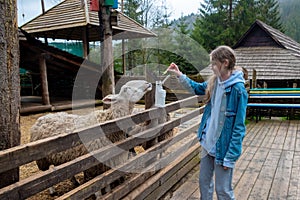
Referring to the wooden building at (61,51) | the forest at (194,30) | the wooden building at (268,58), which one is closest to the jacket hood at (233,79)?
the wooden building at (61,51)

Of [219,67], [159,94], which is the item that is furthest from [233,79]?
[159,94]

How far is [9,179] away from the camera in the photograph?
1808 millimetres

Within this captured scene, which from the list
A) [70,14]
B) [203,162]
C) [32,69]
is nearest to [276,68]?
[70,14]

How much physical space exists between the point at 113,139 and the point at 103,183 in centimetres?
57

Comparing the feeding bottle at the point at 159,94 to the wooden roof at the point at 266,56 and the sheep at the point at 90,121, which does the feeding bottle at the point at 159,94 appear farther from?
the wooden roof at the point at 266,56

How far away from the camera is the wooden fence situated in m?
1.68

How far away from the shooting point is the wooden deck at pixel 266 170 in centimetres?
315

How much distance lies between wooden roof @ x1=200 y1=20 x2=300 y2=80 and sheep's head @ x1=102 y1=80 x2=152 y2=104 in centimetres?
1162

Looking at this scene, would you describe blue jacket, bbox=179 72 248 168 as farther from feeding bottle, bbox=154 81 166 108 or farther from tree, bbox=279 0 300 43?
tree, bbox=279 0 300 43

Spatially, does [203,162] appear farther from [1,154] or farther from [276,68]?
[276,68]

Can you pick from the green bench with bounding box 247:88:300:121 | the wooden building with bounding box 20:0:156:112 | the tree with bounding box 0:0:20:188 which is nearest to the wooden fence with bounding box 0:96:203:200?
the tree with bounding box 0:0:20:188

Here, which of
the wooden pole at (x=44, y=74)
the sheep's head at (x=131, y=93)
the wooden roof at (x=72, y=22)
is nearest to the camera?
the sheep's head at (x=131, y=93)

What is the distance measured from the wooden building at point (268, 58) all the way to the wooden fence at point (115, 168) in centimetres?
1095

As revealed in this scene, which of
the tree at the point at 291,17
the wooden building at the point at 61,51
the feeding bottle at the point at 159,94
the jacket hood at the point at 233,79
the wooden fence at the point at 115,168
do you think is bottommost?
the wooden fence at the point at 115,168
